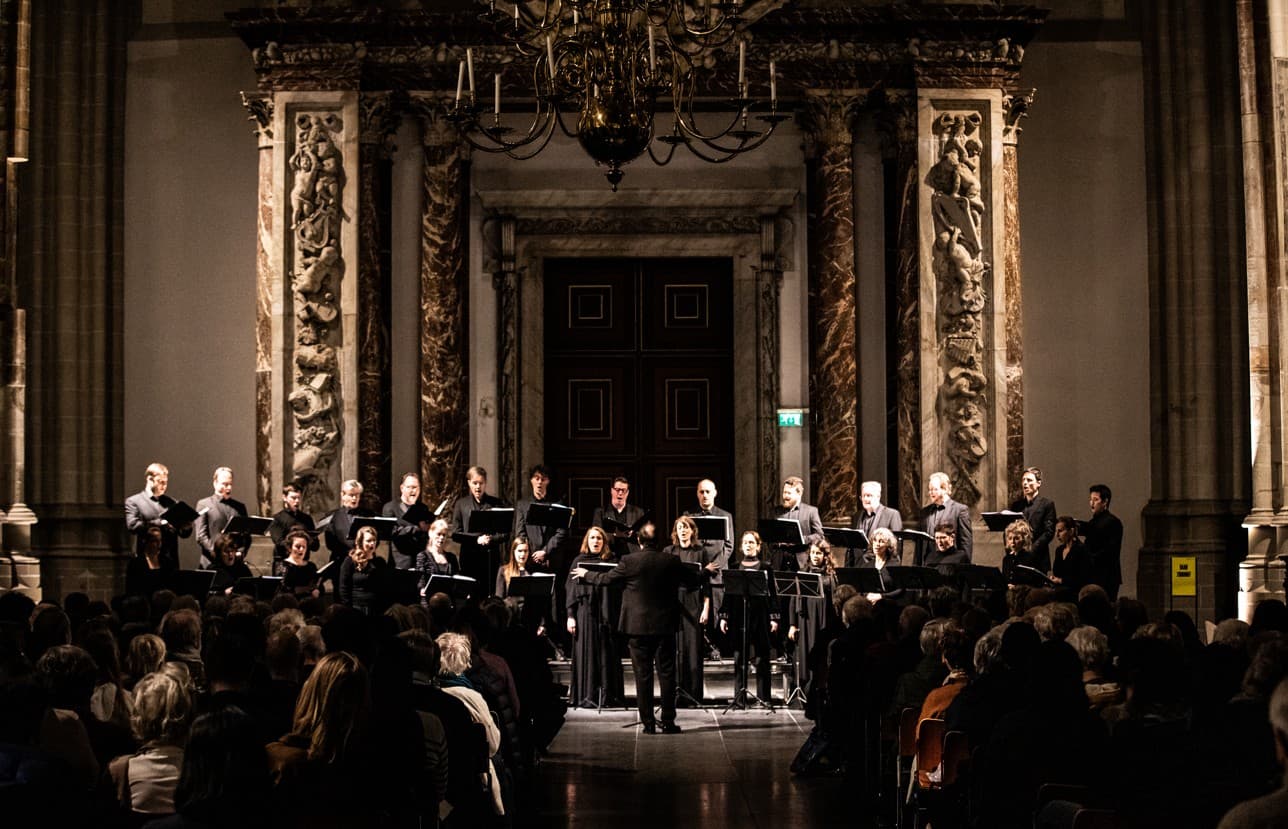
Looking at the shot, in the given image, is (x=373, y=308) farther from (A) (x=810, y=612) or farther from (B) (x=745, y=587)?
(A) (x=810, y=612)

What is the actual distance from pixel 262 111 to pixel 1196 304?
30.2 ft

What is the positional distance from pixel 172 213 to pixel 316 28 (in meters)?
3.08

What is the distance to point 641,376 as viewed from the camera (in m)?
19.8

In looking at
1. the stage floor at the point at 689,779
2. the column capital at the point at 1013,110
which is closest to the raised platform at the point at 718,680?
the stage floor at the point at 689,779

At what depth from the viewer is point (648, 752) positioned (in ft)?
40.2

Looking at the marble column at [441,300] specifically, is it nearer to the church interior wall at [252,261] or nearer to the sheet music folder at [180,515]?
the church interior wall at [252,261]

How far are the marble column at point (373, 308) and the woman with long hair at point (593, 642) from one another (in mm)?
2671

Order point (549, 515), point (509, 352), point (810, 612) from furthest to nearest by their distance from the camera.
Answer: point (509, 352)
point (810, 612)
point (549, 515)

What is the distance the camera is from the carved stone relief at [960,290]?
53.3 feet

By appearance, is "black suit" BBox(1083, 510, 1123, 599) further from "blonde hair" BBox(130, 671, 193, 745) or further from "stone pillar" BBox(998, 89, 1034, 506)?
"blonde hair" BBox(130, 671, 193, 745)

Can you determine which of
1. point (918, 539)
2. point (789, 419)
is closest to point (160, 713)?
point (918, 539)

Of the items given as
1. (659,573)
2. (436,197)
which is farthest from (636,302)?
(659,573)

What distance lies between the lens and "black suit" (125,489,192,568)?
14172mm

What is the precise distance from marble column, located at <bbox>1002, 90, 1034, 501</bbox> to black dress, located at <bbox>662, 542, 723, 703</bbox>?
11.0 ft
